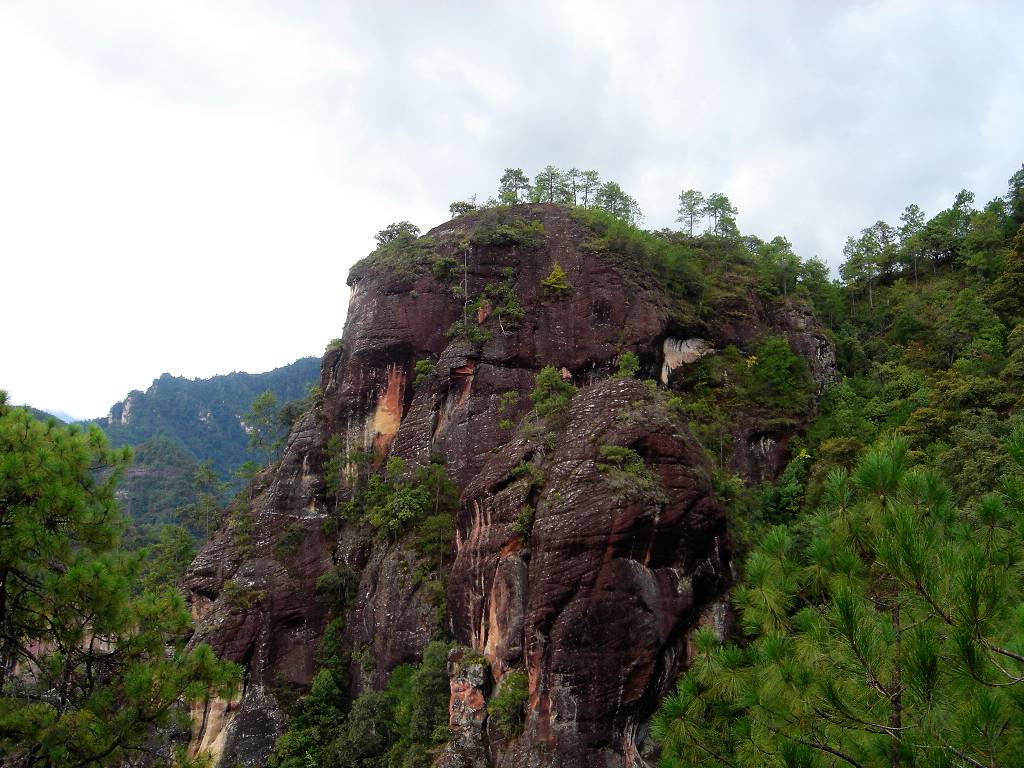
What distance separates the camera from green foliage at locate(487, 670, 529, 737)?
1650 cm

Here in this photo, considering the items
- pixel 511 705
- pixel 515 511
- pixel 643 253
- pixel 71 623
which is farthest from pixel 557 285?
pixel 71 623

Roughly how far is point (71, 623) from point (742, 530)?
→ 1672cm

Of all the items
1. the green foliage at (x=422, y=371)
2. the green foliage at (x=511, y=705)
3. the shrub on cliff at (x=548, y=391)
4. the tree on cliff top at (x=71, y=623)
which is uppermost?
the green foliage at (x=422, y=371)

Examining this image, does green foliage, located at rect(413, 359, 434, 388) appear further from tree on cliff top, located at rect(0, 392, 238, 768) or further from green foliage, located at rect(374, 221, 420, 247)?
tree on cliff top, located at rect(0, 392, 238, 768)

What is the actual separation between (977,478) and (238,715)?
25.3 metres

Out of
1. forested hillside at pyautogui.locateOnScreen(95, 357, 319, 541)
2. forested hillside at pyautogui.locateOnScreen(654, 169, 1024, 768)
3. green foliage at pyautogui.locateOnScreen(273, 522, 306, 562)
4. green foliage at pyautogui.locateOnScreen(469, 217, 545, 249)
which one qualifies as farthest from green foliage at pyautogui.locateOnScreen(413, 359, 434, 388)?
forested hillside at pyautogui.locateOnScreen(95, 357, 319, 541)

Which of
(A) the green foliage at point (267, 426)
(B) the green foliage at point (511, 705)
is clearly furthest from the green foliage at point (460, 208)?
(B) the green foliage at point (511, 705)

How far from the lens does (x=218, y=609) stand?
27703 mm

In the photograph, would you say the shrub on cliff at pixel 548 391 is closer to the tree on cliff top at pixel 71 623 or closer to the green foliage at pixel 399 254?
the green foliage at pixel 399 254

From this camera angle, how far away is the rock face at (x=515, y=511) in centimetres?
1633

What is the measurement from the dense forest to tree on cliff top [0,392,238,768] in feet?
0.10

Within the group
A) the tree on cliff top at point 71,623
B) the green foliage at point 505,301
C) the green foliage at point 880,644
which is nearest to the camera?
the green foliage at point 880,644

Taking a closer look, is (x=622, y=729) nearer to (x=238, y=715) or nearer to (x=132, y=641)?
(x=132, y=641)

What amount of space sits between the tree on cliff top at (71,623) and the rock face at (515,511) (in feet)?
32.6
